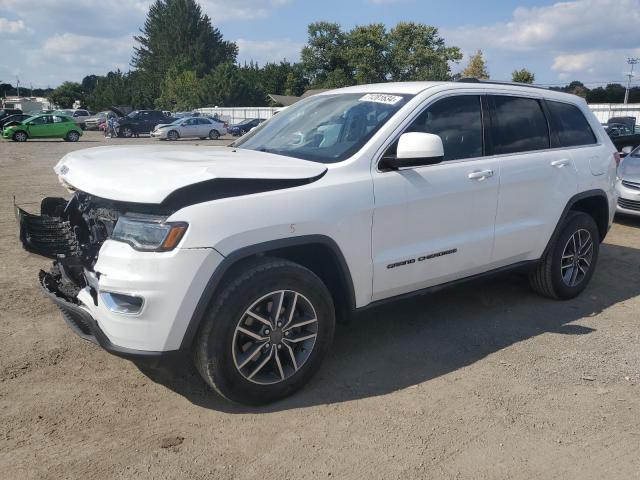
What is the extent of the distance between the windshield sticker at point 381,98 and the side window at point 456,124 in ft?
0.70

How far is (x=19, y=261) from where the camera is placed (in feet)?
20.0

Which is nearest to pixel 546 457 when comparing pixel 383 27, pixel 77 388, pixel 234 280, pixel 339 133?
pixel 234 280

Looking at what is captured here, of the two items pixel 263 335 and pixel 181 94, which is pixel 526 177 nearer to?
pixel 263 335

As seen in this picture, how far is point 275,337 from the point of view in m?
3.21

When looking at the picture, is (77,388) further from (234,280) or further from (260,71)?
(260,71)

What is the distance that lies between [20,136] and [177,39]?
6997 cm

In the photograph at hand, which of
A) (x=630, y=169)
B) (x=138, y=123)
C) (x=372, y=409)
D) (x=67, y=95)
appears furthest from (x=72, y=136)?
(x=67, y=95)

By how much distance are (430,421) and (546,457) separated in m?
0.61

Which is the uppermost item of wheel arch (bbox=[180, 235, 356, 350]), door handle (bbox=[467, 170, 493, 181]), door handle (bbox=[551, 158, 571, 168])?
door handle (bbox=[551, 158, 571, 168])

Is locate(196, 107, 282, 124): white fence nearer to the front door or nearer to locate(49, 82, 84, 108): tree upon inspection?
the front door

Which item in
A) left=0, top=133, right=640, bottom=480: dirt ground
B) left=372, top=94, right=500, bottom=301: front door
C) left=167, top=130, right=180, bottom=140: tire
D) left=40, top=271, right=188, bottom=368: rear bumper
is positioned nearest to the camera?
left=0, top=133, right=640, bottom=480: dirt ground

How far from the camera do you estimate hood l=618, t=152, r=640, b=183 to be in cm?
879

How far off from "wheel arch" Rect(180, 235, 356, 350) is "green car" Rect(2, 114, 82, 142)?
30.7 metres

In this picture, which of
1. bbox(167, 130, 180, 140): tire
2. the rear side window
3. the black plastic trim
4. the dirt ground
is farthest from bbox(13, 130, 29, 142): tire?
the black plastic trim
